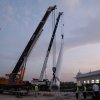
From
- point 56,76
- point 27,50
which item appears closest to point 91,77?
point 56,76

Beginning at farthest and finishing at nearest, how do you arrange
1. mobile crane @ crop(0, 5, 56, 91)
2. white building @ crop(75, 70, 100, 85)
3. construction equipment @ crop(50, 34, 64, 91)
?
white building @ crop(75, 70, 100, 85) → construction equipment @ crop(50, 34, 64, 91) → mobile crane @ crop(0, 5, 56, 91)

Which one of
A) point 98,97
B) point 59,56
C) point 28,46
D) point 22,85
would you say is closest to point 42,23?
point 28,46

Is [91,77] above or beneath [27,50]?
beneath

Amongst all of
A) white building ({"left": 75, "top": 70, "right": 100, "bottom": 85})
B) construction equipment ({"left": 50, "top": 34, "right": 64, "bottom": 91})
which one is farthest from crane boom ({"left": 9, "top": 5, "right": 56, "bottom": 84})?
white building ({"left": 75, "top": 70, "right": 100, "bottom": 85})

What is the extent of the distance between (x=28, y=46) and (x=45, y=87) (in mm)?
8134

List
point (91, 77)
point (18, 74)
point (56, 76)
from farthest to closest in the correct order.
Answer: point (91, 77) < point (56, 76) < point (18, 74)

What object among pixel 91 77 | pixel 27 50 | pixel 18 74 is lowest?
pixel 18 74

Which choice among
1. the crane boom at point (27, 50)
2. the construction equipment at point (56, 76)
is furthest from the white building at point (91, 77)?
the crane boom at point (27, 50)

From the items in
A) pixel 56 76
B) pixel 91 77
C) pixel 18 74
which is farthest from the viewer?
pixel 91 77

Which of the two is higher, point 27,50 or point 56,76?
point 27,50

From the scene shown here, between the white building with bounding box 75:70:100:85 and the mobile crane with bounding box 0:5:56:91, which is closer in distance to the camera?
the mobile crane with bounding box 0:5:56:91

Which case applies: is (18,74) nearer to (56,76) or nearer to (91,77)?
(56,76)

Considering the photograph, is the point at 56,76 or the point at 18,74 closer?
the point at 18,74

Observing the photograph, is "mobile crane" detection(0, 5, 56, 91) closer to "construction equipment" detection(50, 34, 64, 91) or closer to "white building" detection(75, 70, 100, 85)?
"construction equipment" detection(50, 34, 64, 91)
